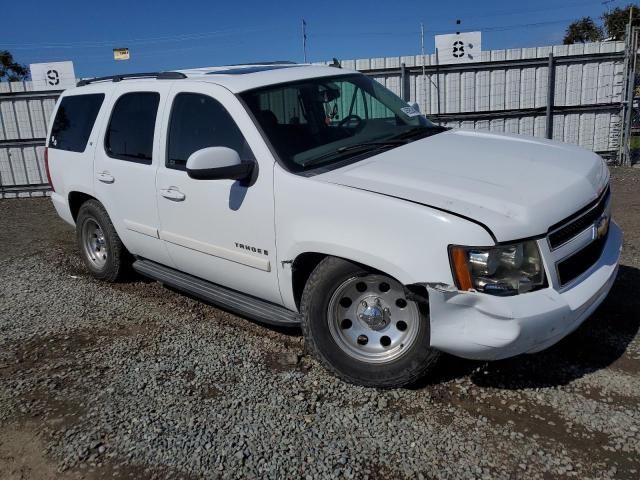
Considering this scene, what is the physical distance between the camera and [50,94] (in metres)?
11.4

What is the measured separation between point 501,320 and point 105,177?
371cm

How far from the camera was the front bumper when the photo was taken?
2838 millimetres

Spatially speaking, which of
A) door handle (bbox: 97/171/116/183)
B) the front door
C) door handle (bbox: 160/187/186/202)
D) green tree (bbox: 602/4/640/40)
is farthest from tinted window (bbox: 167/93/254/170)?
green tree (bbox: 602/4/640/40)

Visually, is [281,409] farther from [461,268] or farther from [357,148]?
[357,148]

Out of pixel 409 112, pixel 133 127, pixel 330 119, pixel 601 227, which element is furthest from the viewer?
pixel 133 127

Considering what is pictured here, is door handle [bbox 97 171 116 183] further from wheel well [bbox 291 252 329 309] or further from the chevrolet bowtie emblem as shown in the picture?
the chevrolet bowtie emblem

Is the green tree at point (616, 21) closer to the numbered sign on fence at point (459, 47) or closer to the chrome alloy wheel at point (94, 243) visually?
the numbered sign on fence at point (459, 47)

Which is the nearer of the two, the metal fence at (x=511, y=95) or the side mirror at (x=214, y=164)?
the side mirror at (x=214, y=164)

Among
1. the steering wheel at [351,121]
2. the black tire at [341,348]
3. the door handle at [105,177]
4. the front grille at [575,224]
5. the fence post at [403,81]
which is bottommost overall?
the black tire at [341,348]

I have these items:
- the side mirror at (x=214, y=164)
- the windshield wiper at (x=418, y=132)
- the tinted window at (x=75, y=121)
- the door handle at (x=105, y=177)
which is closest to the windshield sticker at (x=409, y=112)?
the windshield wiper at (x=418, y=132)

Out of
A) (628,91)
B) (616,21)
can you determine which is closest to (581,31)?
(616,21)

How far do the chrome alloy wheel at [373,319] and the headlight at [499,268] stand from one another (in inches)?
17.6

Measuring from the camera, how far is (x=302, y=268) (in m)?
3.68

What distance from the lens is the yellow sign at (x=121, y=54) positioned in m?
11.7
